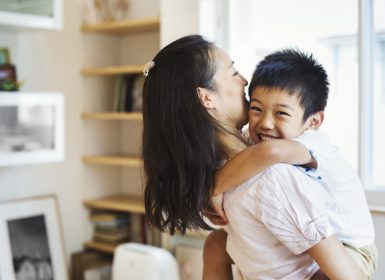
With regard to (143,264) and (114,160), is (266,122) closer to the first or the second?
(143,264)

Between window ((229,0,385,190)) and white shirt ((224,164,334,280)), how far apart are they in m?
1.51

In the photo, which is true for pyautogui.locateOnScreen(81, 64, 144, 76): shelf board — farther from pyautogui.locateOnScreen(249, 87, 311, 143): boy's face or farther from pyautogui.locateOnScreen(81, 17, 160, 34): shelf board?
pyautogui.locateOnScreen(249, 87, 311, 143): boy's face

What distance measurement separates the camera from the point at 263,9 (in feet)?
9.84

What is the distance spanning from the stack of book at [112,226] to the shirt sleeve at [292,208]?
103 inches

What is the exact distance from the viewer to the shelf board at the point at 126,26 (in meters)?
3.25

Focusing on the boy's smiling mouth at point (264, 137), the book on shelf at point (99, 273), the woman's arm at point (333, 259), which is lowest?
the book on shelf at point (99, 273)

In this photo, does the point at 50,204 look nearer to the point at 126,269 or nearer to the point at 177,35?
the point at 126,269

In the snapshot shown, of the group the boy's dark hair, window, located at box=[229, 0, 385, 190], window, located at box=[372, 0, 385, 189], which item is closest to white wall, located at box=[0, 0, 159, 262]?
window, located at box=[229, 0, 385, 190]

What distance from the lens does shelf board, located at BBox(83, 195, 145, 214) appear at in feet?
11.2

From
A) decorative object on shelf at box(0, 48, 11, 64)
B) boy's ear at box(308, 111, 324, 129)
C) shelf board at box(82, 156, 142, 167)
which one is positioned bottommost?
shelf board at box(82, 156, 142, 167)

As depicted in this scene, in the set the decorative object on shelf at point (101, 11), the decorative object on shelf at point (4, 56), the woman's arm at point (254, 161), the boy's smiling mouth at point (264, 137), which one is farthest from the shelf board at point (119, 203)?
the woman's arm at point (254, 161)

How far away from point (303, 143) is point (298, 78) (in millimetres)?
170

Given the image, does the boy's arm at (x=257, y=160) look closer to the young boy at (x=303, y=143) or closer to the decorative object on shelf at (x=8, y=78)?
the young boy at (x=303, y=143)

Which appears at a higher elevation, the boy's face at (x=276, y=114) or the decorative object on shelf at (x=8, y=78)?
the decorative object on shelf at (x=8, y=78)
